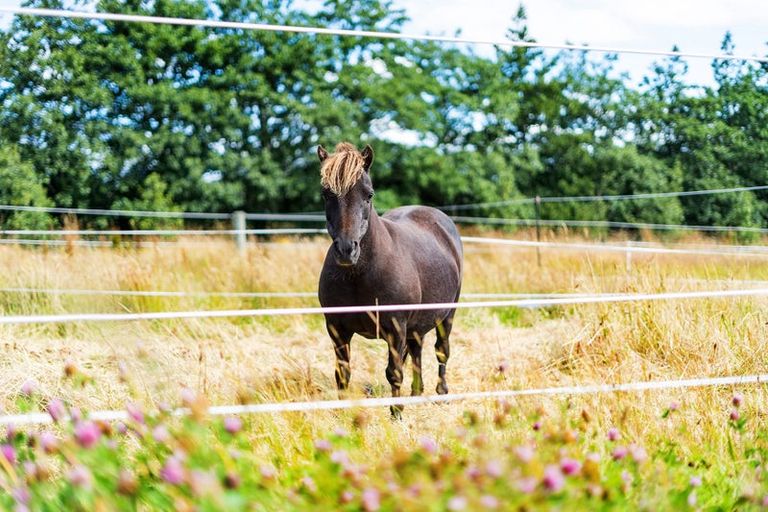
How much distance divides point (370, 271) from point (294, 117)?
62.6ft

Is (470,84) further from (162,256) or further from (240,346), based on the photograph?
(240,346)

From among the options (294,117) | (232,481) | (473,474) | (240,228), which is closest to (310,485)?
(232,481)

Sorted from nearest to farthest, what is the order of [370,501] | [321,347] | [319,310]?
[370,501] < [319,310] < [321,347]

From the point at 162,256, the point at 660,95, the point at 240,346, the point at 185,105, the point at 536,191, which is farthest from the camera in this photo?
the point at 536,191

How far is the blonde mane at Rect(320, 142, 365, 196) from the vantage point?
12.0 ft

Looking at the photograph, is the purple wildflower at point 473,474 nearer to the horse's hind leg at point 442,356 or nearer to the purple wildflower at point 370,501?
the purple wildflower at point 370,501

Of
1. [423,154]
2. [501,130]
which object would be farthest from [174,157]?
[501,130]

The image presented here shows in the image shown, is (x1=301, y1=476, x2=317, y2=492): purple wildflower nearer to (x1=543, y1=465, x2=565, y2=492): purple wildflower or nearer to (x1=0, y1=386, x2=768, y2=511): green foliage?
(x1=0, y1=386, x2=768, y2=511): green foliage

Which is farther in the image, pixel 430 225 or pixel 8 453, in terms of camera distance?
pixel 430 225

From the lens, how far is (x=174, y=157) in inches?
784

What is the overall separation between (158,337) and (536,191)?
2135cm

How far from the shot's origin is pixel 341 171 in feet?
12.2

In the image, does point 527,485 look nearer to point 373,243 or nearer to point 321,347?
point 373,243

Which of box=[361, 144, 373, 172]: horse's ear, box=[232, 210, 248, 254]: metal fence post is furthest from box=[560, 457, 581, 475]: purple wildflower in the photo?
box=[232, 210, 248, 254]: metal fence post
